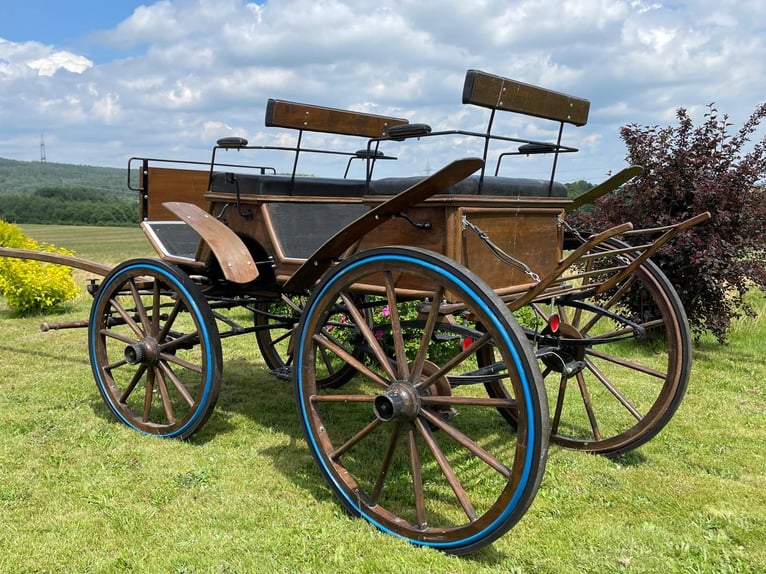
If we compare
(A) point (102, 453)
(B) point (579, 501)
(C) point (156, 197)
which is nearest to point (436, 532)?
(B) point (579, 501)

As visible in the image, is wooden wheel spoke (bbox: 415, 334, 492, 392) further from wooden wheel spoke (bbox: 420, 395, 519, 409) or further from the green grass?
the green grass

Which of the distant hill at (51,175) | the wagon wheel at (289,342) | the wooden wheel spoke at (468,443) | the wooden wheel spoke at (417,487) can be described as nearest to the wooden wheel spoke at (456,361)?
the wooden wheel spoke at (468,443)

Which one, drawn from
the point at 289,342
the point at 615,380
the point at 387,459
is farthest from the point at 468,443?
the point at 615,380

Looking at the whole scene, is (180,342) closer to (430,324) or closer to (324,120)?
(324,120)

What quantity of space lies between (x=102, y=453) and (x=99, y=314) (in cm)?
93

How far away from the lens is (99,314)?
4.42 m

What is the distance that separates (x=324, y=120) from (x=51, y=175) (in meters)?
169

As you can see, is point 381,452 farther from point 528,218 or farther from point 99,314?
point 99,314

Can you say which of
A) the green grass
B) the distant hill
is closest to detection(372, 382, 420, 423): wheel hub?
the green grass

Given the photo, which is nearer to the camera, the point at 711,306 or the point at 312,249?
the point at 312,249

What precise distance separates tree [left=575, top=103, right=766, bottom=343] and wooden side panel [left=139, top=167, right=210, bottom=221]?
13.9ft

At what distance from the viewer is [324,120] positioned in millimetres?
4406

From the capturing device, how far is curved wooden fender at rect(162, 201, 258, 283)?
3.68m

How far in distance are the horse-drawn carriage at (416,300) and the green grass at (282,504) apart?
0.70ft
